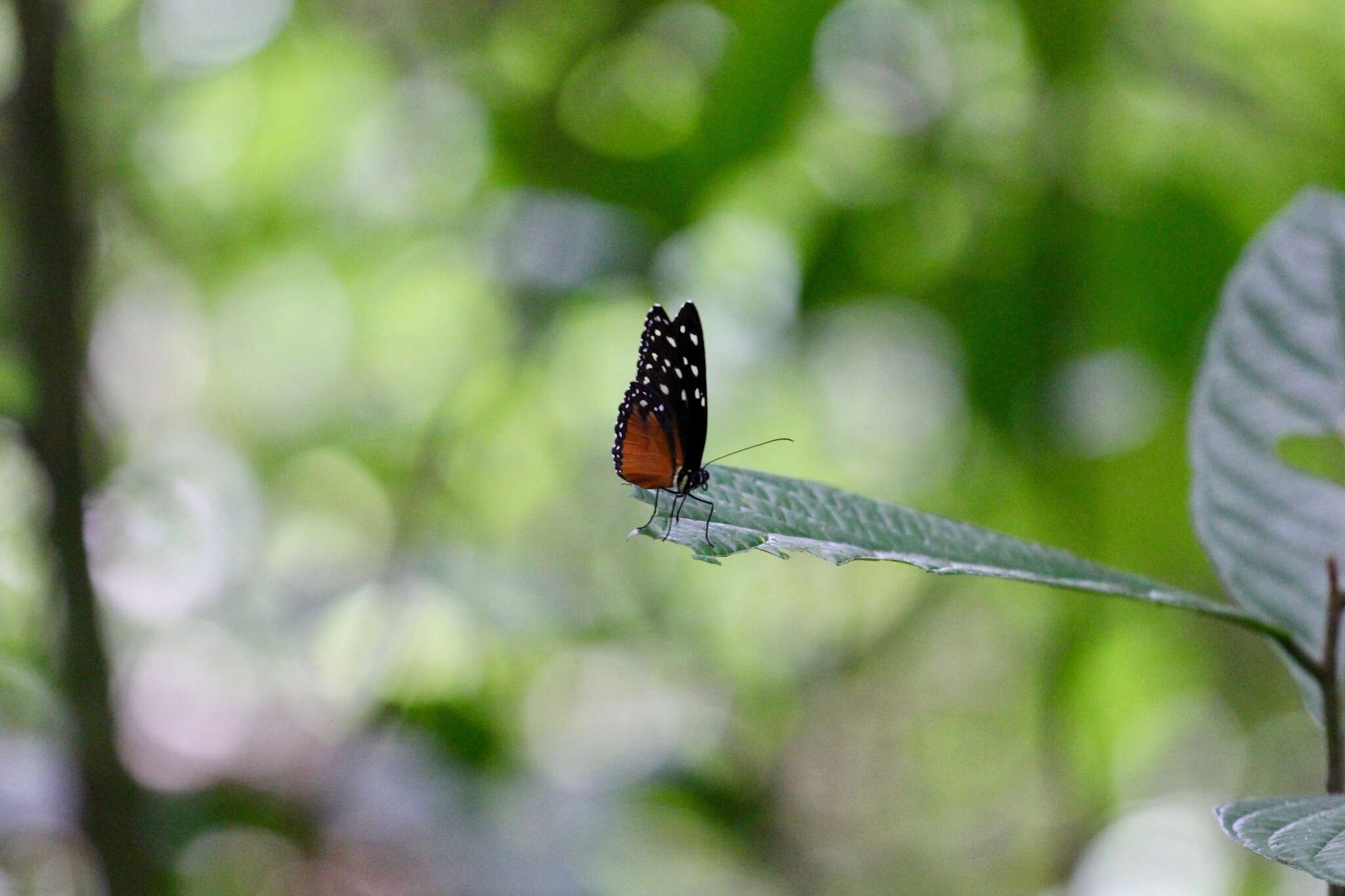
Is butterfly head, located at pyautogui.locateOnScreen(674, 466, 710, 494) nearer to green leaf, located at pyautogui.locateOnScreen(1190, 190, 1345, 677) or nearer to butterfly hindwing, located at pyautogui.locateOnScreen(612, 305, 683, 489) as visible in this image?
butterfly hindwing, located at pyautogui.locateOnScreen(612, 305, 683, 489)

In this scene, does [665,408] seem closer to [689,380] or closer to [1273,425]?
[689,380]

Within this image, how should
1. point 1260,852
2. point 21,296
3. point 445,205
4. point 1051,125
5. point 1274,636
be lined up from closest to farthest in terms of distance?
1. point 1260,852
2. point 1274,636
3. point 21,296
4. point 1051,125
5. point 445,205

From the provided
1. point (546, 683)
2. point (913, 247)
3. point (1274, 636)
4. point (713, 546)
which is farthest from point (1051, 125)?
point (546, 683)

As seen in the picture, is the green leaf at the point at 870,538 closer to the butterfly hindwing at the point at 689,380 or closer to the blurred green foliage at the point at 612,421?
the butterfly hindwing at the point at 689,380

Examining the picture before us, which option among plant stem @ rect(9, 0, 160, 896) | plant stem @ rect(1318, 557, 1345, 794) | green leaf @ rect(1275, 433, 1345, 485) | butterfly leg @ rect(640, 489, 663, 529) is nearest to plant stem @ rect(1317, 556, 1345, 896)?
plant stem @ rect(1318, 557, 1345, 794)

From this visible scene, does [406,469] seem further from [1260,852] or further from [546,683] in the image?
[1260,852]

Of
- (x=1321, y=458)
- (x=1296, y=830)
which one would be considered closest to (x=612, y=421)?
(x=1321, y=458)
